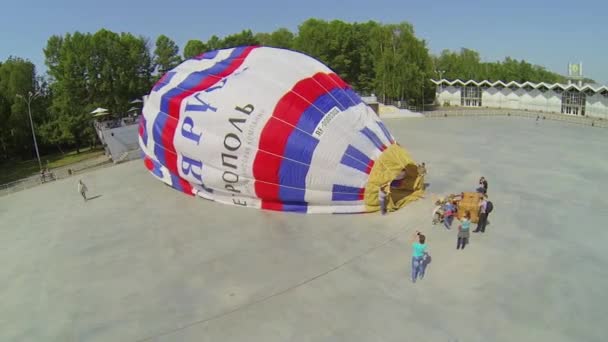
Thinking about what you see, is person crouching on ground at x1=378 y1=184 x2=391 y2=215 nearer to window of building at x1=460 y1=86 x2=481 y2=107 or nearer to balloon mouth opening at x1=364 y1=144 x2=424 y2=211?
balloon mouth opening at x1=364 y1=144 x2=424 y2=211

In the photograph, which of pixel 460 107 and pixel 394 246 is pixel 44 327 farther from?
Answer: pixel 460 107

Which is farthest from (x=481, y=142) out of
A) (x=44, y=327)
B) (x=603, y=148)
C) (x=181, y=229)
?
(x=44, y=327)

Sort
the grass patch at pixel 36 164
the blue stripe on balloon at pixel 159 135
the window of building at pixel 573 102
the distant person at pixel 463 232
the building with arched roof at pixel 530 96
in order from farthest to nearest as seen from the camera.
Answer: the window of building at pixel 573 102 → the building with arched roof at pixel 530 96 → the grass patch at pixel 36 164 → the blue stripe on balloon at pixel 159 135 → the distant person at pixel 463 232

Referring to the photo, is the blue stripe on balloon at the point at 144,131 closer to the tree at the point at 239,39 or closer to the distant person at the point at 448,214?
the distant person at the point at 448,214

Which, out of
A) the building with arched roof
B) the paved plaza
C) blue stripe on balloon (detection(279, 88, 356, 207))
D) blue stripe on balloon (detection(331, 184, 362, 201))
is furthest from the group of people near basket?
the building with arched roof

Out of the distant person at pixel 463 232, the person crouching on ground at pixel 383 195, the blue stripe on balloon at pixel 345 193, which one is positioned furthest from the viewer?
the blue stripe on balloon at pixel 345 193

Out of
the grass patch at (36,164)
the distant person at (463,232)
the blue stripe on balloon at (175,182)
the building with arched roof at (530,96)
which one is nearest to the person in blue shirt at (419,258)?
the distant person at (463,232)

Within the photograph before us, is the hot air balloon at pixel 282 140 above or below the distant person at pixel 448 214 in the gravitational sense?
above

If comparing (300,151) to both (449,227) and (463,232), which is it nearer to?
(449,227)
